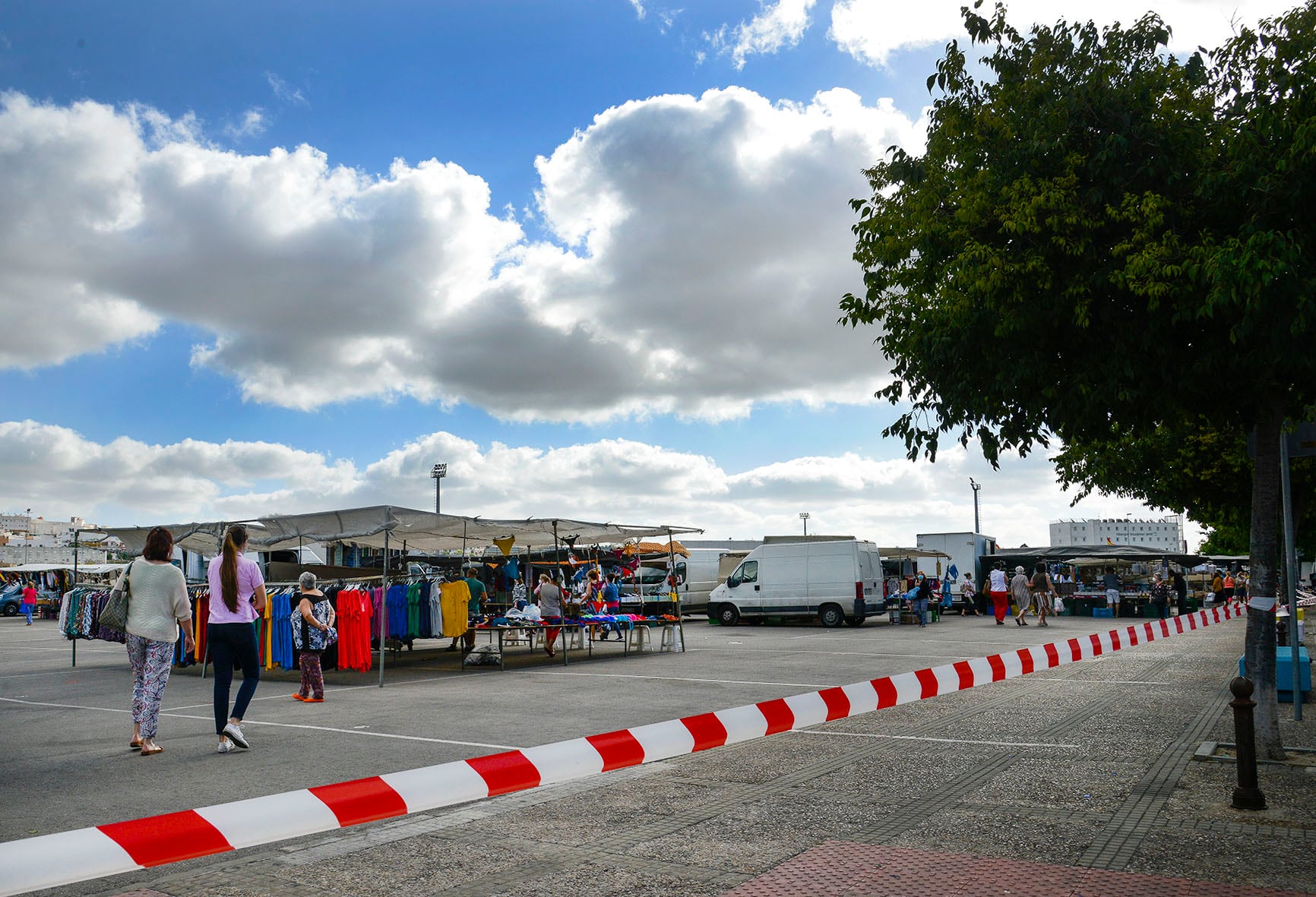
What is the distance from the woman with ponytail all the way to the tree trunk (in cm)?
794

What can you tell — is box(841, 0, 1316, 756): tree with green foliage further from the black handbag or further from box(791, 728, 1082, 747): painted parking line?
the black handbag

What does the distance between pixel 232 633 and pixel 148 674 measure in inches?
28.2

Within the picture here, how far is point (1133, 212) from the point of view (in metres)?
6.94

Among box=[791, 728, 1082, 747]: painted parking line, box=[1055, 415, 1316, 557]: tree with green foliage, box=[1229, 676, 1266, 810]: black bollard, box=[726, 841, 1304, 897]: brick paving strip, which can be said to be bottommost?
box=[791, 728, 1082, 747]: painted parking line

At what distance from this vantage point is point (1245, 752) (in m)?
6.07

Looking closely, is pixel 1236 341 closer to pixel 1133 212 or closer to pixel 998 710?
pixel 1133 212

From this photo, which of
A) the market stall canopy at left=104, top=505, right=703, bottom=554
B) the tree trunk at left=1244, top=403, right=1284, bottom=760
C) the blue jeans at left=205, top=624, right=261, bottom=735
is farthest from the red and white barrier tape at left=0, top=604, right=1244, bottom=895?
the market stall canopy at left=104, top=505, right=703, bottom=554

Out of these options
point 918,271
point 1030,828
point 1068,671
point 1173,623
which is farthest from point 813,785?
point 1173,623

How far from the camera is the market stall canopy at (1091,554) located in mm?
36344

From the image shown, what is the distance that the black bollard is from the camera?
236 inches

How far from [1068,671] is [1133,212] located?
9053 mm

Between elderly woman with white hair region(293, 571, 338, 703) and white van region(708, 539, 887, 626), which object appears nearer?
elderly woman with white hair region(293, 571, 338, 703)

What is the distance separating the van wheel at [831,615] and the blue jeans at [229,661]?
21.9m

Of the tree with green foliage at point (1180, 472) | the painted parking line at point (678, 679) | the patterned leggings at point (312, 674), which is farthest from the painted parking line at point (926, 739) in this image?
the tree with green foliage at point (1180, 472)
